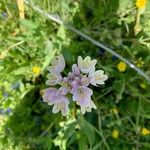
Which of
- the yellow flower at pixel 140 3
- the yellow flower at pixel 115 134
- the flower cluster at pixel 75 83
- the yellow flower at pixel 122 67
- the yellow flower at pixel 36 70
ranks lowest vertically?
the yellow flower at pixel 115 134

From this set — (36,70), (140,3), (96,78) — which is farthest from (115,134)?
(96,78)

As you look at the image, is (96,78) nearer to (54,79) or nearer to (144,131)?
(54,79)

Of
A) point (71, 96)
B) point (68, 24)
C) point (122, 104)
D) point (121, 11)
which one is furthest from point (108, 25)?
point (71, 96)

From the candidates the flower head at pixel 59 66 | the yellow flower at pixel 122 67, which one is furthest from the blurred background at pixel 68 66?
the flower head at pixel 59 66

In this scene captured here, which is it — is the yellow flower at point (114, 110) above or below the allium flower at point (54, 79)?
below

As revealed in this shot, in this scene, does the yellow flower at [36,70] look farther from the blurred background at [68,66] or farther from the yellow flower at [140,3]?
the yellow flower at [140,3]

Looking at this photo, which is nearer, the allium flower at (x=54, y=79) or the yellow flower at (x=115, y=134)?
the allium flower at (x=54, y=79)

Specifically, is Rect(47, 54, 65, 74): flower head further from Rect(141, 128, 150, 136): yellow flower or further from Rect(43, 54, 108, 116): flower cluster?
Rect(141, 128, 150, 136): yellow flower
